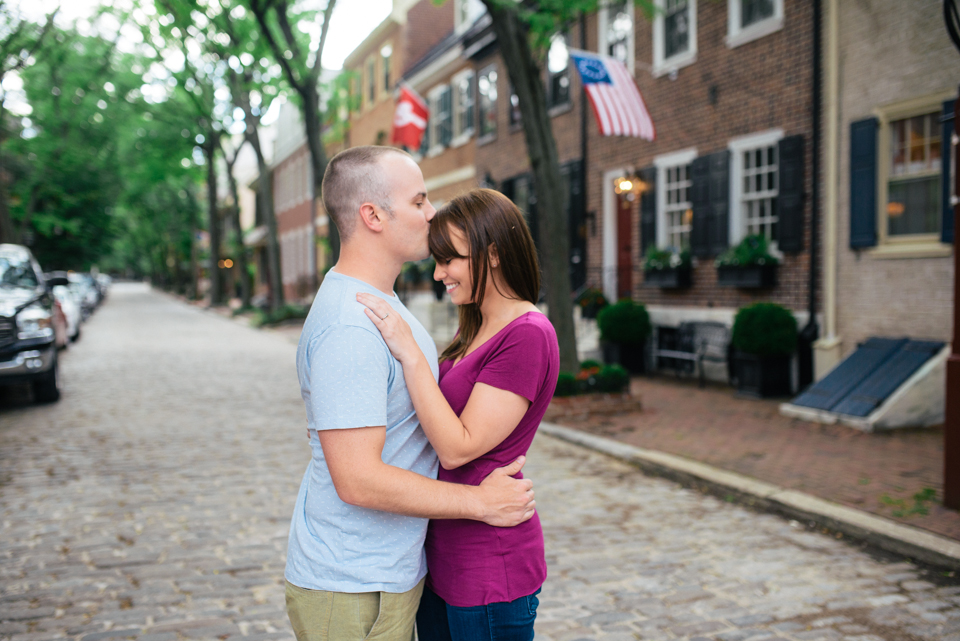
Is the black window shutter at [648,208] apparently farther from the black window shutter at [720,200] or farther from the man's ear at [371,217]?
the man's ear at [371,217]

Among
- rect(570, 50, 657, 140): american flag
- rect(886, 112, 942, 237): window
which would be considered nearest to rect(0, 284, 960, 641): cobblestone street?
rect(570, 50, 657, 140): american flag

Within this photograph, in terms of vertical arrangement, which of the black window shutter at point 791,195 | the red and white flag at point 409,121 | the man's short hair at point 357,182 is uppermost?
the red and white flag at point 409,121

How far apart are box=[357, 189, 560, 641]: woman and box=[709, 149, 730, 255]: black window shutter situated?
11.4 m

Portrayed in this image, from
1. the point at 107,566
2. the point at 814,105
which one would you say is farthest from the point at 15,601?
the point at 814,105

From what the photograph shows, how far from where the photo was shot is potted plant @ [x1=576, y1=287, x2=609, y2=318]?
15.0m

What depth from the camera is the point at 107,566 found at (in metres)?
4.52

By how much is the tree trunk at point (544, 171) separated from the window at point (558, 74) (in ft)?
23.2

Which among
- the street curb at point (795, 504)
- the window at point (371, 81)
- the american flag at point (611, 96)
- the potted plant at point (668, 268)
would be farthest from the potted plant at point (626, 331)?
the window at point (371, 81)

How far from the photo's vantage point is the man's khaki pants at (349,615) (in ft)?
5.69

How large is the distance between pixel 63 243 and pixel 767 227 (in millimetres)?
26505

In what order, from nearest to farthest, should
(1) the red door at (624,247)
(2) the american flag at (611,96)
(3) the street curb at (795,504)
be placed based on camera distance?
(3) the street curb at (795,504) < (2) the american flag at (611,96) < (1) the red door at (624,247)

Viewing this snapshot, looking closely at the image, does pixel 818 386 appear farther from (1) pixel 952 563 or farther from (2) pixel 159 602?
(2) pixel 159 602

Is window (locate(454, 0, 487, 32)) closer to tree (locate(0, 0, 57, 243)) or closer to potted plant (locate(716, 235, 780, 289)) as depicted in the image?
tree (locate(0, 0, 57, 243))

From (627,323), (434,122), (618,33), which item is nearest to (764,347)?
(627,323)
